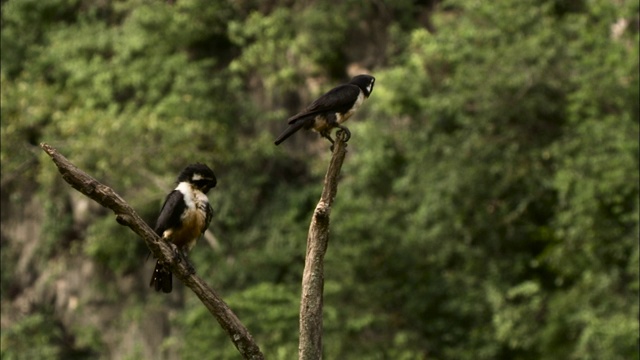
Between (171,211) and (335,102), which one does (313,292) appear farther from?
(335,102)

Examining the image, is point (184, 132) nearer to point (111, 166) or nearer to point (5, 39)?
point (111, 166)

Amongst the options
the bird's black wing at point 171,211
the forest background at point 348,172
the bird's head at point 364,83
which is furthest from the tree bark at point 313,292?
the forest background at point 348,172

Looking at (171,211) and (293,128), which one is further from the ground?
(293,128)

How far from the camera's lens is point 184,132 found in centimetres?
1392

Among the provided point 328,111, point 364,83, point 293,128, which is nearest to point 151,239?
point 293,128

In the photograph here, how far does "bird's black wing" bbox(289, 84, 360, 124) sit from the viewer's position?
→ 665 centimetres

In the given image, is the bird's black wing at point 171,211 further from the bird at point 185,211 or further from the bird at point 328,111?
the bird at point 328,111

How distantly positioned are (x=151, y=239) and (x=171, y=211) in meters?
0.90

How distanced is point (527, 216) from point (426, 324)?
60.5 inches

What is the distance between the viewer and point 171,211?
6.21 m

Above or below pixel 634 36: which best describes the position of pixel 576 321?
below

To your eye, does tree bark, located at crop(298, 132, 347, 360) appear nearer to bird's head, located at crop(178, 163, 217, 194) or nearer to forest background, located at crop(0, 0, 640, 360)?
bird's head, located at crop(178, 163, 217, 194)

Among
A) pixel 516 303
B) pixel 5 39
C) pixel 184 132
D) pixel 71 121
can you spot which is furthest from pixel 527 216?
pixel 5 39

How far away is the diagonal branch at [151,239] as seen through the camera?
496 centimetres
